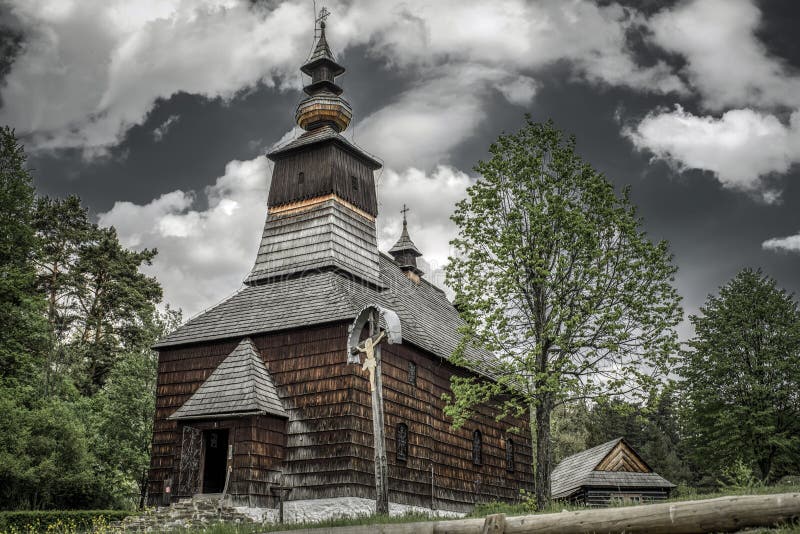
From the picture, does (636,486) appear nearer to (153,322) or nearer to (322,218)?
(322,218)

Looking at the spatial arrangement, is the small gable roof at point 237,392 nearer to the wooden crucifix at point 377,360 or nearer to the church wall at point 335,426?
the church wall at point 335,426

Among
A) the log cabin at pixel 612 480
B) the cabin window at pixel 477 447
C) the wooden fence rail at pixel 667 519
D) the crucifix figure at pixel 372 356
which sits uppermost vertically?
the crucifix figure at pixel 372 356

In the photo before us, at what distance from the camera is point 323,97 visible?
30.1m

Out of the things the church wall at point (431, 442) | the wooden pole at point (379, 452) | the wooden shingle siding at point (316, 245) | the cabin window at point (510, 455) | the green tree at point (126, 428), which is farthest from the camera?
the green tree at point (126, 428)

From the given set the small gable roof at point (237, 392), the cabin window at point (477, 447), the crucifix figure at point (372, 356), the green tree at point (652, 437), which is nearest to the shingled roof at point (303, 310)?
the small gable roof at point (237, 392)

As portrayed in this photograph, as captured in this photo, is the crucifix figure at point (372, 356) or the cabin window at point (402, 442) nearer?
the crucifix figure at point (372, 356)

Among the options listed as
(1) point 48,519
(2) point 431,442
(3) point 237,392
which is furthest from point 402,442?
(1) point 48,519

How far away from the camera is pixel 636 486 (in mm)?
33125

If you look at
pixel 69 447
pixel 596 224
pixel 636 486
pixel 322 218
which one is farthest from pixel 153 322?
pixel 596 224

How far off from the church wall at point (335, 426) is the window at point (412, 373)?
134 millimetres

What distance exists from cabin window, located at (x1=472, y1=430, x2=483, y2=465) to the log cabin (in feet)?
→ 22.8

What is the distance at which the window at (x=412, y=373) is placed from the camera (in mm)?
23875

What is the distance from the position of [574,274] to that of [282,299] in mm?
10586

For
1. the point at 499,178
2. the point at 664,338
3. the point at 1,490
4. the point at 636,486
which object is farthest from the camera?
the point at 636,486
